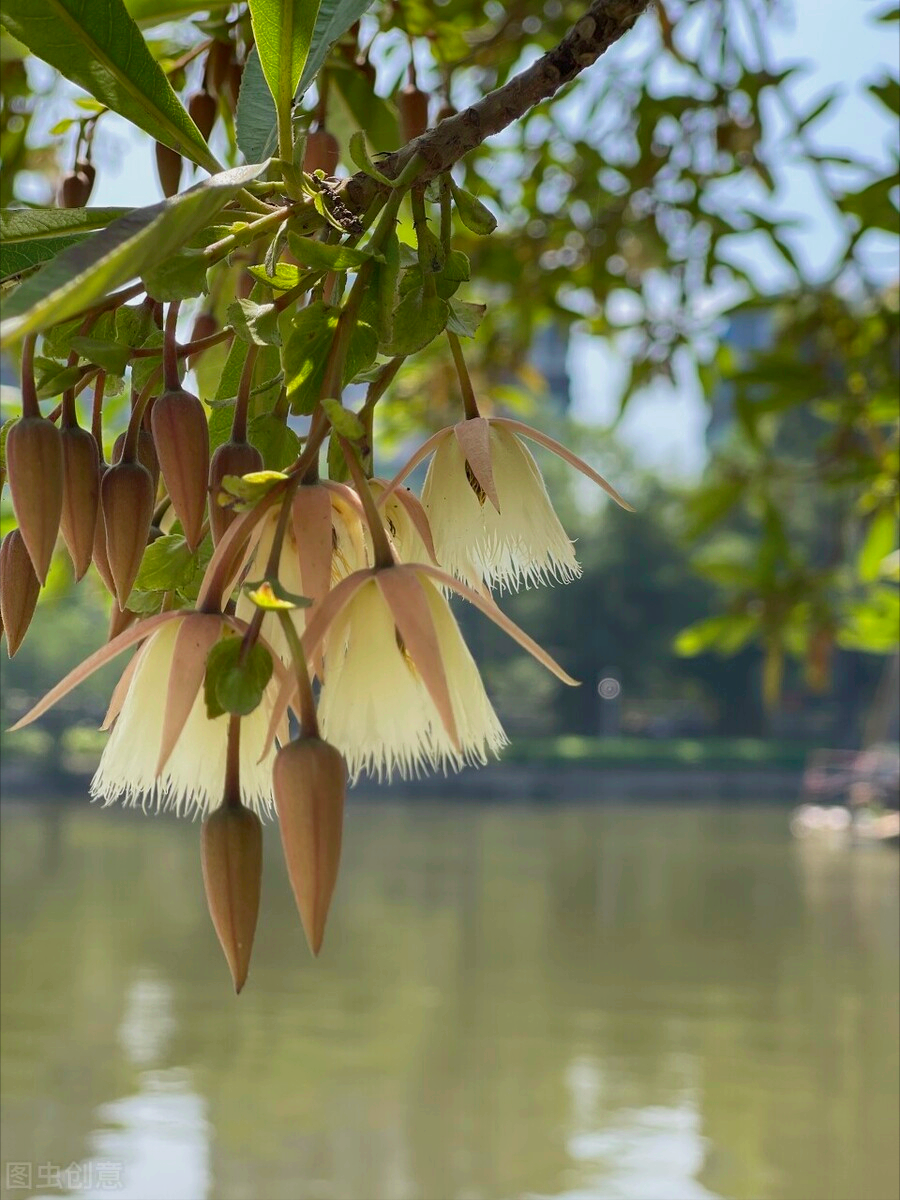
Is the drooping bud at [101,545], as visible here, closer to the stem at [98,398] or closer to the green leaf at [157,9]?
the stem at [98,398]

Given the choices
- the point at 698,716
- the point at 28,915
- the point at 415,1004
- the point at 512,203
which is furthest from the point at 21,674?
the point at 512,203

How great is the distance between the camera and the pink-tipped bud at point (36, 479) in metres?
0.26

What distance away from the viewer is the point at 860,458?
126cm

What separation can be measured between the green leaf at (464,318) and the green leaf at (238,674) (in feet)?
0.30

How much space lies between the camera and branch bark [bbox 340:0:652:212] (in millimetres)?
276

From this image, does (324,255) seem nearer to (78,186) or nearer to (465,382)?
(465,382)

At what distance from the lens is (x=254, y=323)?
0.85ft

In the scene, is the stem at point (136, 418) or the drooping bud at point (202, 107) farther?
the drooping bud at point (202, 107)

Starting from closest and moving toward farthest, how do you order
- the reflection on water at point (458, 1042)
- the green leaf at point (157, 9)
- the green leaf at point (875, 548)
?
the green leaf at point (157, 9) < the green leaf at point (875, 548) < the reflection on water at point (458, 1042)

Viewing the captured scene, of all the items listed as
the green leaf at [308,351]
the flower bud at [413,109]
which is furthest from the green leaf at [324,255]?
the flower bud at [413,109]

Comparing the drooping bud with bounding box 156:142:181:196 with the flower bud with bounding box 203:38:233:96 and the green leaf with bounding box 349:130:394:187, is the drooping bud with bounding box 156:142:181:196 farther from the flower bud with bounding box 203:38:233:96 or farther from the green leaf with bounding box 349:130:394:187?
the green leaf with bounding box 349:130:394:187

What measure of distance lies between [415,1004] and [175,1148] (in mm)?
1373

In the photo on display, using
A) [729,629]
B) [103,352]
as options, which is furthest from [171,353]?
[729,629]

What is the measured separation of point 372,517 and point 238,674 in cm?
3
